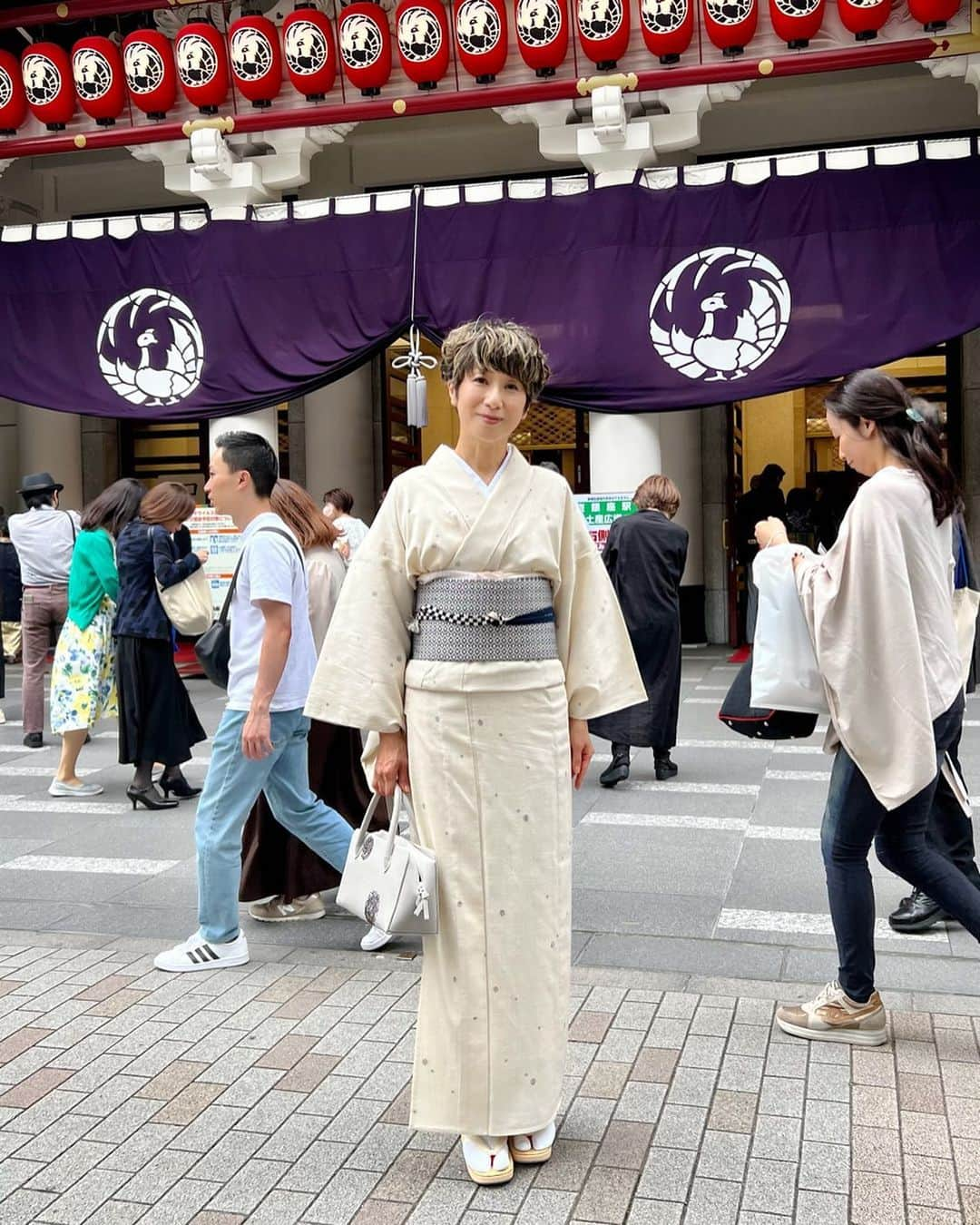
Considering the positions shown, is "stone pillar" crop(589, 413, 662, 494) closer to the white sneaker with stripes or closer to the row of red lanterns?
the row of red lanterns

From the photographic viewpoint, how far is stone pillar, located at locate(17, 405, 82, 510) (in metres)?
14.1

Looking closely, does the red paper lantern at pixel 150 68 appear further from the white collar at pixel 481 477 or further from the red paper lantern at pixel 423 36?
the white collar at pixel 481 477

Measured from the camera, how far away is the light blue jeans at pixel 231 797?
405 cm

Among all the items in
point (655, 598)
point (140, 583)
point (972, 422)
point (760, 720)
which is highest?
point (972, 422)

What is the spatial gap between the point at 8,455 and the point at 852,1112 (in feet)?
44.7

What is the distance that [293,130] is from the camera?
10.6 m

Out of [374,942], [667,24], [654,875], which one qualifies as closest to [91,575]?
[374,942]

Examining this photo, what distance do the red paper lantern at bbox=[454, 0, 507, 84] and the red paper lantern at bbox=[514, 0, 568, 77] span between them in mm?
142

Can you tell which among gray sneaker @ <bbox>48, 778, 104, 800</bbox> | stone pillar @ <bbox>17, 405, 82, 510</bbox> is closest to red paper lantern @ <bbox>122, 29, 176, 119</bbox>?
stone pillar @ <bbox>17, 405, 82, 510</bbox>

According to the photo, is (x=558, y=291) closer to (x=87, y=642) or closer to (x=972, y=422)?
(x=87, y=642)

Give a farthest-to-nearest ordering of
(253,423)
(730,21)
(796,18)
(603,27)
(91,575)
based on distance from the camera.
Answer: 1. (253,423)
2. (603,27)
3. (730,21)
4. (796,18)
5. (91,575)

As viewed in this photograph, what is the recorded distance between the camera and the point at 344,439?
13766 millimetres

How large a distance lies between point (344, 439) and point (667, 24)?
590 centimetres

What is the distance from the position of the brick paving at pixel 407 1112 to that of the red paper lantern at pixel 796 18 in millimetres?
7801
